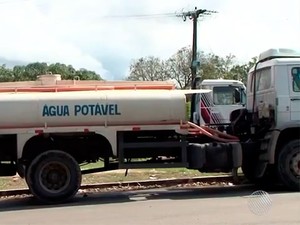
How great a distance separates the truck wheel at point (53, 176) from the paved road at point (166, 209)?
11.0 inches

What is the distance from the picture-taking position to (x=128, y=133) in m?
12.0

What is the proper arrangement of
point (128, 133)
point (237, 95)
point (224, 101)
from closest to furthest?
1. point (128, 133)
2. point (237, 95)
3. point (224, 101)

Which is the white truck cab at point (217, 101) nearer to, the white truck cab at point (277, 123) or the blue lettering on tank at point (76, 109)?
the white truck cab at point (277, 123)

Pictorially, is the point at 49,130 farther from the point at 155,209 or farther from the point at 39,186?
the point at 155,209

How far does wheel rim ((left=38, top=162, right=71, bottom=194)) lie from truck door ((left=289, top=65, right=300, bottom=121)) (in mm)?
4846

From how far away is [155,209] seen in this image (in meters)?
10.1

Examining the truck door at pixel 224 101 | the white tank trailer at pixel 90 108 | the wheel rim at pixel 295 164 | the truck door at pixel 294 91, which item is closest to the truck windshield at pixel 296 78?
the truck door at pixel 294 91

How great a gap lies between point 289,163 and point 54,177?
15.8 ft

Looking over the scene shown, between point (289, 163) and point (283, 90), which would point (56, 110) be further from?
point (289, 163)

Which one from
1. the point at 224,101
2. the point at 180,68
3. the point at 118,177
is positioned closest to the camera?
the point at 118,177

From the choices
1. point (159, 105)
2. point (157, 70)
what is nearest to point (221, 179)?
point (159, 105)

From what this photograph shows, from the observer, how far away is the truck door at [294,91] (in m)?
12.2

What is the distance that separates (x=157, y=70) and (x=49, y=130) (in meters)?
50.9

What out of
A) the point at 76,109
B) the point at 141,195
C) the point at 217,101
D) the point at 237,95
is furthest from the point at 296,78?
the point at 217,101
